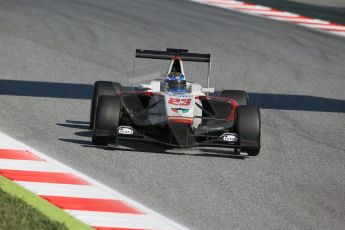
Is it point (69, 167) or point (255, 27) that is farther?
point (255, 27)

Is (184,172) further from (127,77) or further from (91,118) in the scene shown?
(127,77)

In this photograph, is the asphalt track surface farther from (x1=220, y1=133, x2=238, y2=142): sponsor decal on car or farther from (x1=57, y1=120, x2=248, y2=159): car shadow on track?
(x1=220, y1=133, x2=238, y2=142): sponsor decal on car

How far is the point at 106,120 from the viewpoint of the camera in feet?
49.2

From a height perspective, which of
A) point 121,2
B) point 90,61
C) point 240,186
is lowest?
point 240,186

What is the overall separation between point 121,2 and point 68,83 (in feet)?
31.8

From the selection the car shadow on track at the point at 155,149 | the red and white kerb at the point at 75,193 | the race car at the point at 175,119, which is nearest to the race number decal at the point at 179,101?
the race car at the point at 175,119

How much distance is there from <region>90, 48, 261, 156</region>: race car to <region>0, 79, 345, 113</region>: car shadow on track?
3.05 m

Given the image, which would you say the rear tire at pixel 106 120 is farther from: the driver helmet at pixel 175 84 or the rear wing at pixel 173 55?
the rear wing at pixel 173 55

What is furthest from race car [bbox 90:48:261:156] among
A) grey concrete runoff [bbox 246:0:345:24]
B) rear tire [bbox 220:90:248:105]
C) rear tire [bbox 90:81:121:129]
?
grey concrete runoff [bbox 246:0:345:24]

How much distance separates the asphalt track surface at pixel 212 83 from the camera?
528 inches

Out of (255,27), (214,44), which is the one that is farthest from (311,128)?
(255,27)

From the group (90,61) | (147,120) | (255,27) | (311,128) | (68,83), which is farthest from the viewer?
(255,27)

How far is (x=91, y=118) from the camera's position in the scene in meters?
16.3

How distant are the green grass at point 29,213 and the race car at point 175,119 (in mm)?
2335
